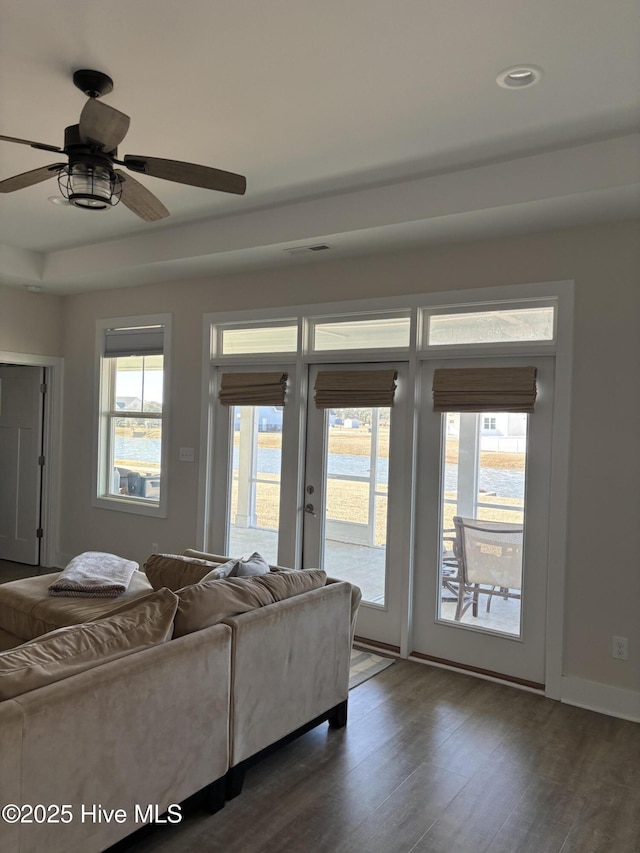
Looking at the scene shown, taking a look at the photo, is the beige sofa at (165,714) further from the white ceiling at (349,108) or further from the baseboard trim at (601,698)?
the white ceiling at (349,108)

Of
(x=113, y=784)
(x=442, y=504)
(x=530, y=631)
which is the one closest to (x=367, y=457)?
(x=442, y=504)

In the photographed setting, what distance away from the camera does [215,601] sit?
262 centimetres

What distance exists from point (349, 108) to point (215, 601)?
2.25 m

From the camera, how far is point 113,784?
2.10 m

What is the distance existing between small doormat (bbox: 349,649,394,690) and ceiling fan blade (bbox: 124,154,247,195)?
2.80 metres

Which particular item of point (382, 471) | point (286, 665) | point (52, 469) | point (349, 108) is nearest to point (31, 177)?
point (349, 108)

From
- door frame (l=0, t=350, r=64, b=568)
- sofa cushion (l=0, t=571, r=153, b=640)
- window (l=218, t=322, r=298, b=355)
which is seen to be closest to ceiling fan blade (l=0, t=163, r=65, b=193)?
sofa cushion (l=0, t=571, r=153, b=640)

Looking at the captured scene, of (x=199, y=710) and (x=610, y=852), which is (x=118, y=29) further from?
(x=610, y=852)

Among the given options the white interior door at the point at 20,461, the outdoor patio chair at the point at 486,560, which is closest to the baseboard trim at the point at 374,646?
the outdoor patio chair at the point at 486,560

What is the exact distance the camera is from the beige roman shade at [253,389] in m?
5.00

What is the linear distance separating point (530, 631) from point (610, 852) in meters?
1.54

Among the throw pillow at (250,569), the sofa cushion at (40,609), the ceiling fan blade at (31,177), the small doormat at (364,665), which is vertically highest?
the ceiling fan blade at (31,177)

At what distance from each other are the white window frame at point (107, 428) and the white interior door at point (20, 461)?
2.48 ft

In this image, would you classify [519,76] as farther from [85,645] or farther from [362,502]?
[362,502]
